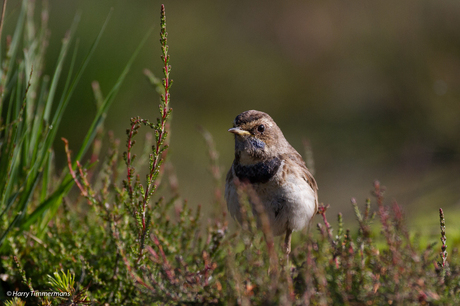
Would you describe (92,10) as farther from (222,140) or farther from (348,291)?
(348,291)

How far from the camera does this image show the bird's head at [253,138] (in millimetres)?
2541

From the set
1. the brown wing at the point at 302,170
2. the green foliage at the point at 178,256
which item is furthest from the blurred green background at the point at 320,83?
the brown wing at the point at 302,170

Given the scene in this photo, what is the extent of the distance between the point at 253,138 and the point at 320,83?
615 cm

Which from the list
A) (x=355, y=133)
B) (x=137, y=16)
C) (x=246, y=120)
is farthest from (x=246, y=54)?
(x=246, y=120)

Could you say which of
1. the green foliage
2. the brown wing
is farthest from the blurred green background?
the brown wing

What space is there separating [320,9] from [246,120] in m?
6.84

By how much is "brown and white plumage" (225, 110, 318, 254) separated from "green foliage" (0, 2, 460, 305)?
23 cm

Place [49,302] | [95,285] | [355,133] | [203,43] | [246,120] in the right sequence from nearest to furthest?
[49,302], [95,285], [246,120], [355,133], [203,43]

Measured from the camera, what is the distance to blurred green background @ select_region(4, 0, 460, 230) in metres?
5.89

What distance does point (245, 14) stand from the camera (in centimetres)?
887

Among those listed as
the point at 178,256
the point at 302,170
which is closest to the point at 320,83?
the point at 302,170

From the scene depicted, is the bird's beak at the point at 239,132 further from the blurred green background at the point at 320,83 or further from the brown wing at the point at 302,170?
the blurred green background at the point at 320,83

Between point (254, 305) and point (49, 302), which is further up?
Result: point (254, 305)

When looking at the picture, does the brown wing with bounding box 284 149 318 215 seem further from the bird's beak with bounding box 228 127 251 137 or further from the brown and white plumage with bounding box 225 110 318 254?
the bird's beak with bounding box 228 127 251 137
